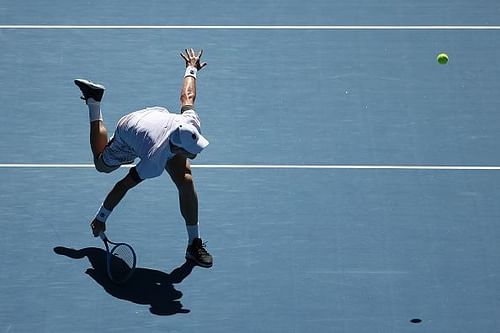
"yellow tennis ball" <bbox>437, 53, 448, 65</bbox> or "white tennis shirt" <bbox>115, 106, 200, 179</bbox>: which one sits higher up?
"yellow tennis ball" <bbox>437, 53, 448, 65</bbox>

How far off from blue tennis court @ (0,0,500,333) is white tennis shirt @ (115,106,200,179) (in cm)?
77

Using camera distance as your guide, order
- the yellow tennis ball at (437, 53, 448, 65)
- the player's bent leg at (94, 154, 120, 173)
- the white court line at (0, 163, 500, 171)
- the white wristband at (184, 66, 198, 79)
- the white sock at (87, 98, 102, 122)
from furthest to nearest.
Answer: the yellow tennis ball at (437, 53, 448, 65)
the white court line at (0, 163, 500, 171)
the white wristband at (184, 66, 198, 79)
the white sock at (87, 98, 102, 122)
the player's bent leg at (94, 154, 120, 173)

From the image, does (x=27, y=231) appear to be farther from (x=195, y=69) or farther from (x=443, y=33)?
(x=443, y=33)

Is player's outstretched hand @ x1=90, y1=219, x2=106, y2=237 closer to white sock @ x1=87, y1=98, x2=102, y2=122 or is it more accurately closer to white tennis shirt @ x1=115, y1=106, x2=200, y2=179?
white tennis shirt @ x1=115, y1=106, x2=200, y2=179

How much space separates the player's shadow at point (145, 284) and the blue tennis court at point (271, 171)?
0.05 feet

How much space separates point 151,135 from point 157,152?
175 millimetres

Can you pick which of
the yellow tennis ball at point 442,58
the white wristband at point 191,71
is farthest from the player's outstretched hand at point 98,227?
the yellow tennis ball at point 442,58

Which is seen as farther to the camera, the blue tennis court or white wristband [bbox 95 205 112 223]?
white wristband [bbox 95 205 112 223]

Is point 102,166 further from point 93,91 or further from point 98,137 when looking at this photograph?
point 93,91

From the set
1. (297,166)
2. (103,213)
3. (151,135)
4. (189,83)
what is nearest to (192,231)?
(103,213)

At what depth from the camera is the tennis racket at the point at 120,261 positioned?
391 inches

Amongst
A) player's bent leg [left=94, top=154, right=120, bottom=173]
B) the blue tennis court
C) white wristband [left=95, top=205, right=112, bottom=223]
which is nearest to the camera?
the blue tennis court

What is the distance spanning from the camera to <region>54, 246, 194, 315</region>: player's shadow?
9812 millimetres

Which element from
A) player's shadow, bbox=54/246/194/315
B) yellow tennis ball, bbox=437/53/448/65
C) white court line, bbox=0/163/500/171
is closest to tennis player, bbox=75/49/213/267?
player's shadow, bbox=54/246/194/315
